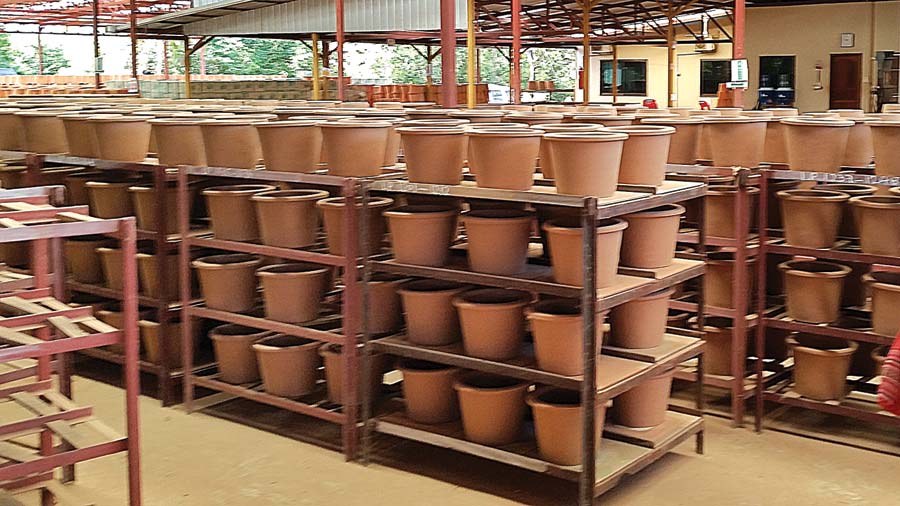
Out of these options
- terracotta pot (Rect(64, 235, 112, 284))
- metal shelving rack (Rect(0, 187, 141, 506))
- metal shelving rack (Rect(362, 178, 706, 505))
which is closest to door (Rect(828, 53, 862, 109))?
metal shelving rack (Rect(362, 178, 706, 505))

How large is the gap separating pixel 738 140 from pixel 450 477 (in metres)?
2.13

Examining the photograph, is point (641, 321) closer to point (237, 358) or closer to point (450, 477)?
point (450, 477)

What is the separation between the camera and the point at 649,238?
4.03 m

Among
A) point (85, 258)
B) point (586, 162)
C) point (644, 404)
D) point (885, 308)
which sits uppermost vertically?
point (586, 162)

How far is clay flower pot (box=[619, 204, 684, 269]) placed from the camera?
4.00m

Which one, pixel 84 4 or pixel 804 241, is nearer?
pixel 804 241

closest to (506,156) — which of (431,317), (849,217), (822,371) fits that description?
(431,317)

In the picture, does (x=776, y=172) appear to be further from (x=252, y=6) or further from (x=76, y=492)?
(x=252, y=6)

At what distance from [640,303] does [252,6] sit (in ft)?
44.5

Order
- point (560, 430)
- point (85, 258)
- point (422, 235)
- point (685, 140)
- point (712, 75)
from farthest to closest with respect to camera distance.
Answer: point (712, 75)
point (85, 258)
point (685, 140)
point (422, 235)
point (560, 430)

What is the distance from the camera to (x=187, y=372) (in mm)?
5102

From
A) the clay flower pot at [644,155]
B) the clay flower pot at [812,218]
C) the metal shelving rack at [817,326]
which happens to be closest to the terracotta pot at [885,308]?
the metal shelving rack at [817,326]

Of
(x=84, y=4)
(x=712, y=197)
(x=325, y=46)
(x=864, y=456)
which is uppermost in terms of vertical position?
(x=84, y=4)

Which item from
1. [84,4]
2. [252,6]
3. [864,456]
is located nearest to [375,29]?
[252,6]
